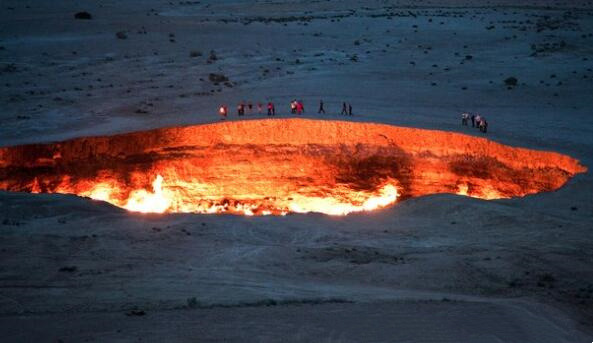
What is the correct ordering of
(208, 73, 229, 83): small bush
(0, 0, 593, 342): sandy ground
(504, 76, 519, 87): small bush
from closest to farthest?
(0, 0, 593, 342): sandy ground
(504, 76, 519, 87): small bush
(208, 73, 229, 83): small bush

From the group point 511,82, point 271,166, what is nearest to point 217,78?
point 271,166

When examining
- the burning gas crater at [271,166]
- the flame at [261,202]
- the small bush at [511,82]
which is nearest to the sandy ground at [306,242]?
the small bush at [511,82]

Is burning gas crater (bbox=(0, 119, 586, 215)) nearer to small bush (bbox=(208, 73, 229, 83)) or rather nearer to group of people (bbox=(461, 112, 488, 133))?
group of people (bbox=(461, 112, 488, 133))

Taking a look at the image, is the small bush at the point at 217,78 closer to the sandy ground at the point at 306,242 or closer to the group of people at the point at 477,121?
the sandy ground at the point at 306,242

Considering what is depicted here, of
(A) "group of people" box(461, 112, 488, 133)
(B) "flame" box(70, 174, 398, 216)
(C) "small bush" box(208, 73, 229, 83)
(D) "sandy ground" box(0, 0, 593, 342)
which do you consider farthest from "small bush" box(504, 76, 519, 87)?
(B) "flame" box(70, 174, 398, 216)

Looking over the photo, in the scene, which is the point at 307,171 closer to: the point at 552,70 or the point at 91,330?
the point at 91,330

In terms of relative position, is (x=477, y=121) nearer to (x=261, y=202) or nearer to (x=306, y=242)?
(x=261, y=202)

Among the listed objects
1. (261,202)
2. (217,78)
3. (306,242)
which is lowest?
(261,202)
